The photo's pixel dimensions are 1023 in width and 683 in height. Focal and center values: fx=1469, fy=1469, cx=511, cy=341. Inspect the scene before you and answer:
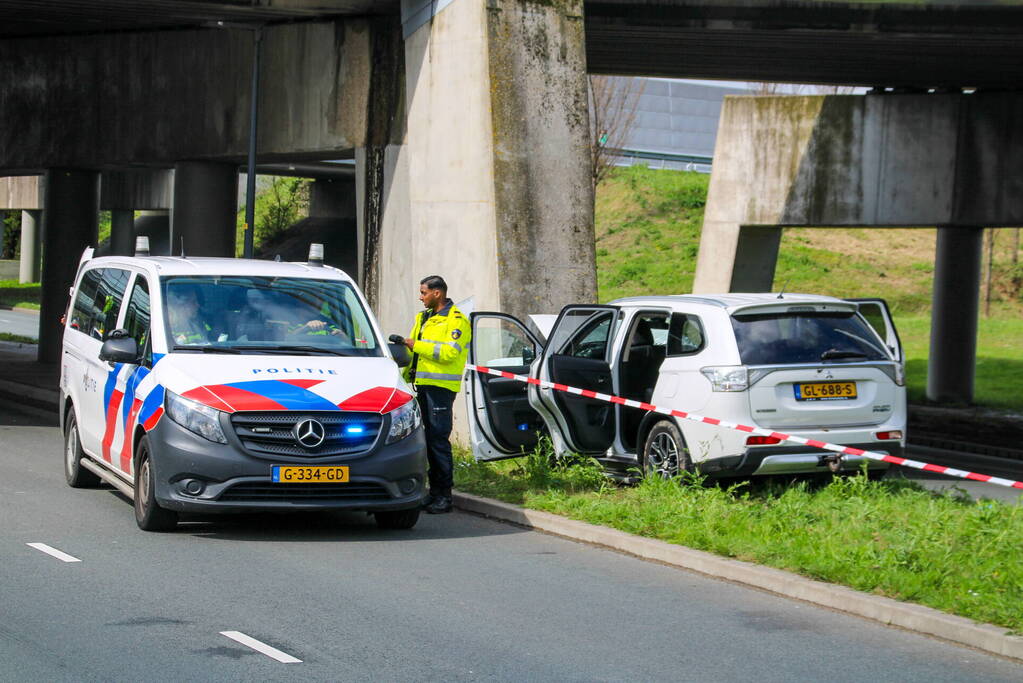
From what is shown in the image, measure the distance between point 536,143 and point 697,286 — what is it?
14.7 meters

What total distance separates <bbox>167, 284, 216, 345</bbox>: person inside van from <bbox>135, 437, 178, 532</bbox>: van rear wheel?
0.84m

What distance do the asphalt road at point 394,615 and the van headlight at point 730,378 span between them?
1.84 meters

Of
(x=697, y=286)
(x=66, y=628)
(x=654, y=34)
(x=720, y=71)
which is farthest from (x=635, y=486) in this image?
(x=697, y=286)

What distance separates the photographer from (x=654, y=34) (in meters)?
21.9

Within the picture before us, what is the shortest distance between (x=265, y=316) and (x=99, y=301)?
7.48ft

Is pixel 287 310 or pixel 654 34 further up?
pixel 654 34

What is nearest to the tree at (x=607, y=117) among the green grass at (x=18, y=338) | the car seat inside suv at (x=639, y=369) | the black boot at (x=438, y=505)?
the green grass at (x=18, y=338)

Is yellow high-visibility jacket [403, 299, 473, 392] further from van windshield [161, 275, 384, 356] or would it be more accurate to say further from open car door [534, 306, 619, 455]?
open car door [534, 306, 619, 455]

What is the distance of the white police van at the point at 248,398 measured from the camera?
9719mm

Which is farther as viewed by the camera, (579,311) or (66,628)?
(579,311)

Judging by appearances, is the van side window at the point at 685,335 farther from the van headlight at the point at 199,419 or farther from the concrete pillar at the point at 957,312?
the concrete pillar at the point at 957,312

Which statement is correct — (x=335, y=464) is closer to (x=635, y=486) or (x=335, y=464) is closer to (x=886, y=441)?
(x=635, y=486)

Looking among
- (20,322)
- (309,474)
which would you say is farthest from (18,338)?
(309,474)

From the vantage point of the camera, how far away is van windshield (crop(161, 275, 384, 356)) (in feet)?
34.9
